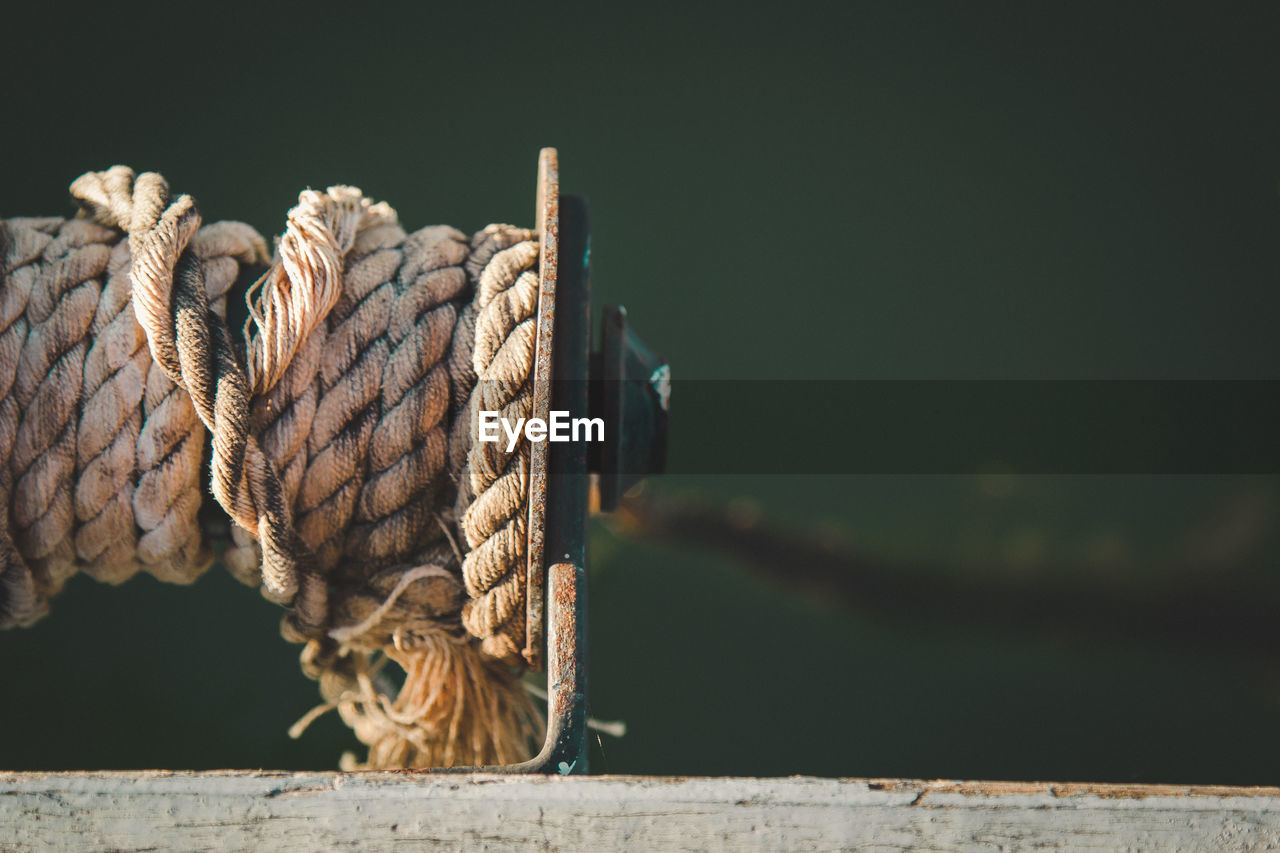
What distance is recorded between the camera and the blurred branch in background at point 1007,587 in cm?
183

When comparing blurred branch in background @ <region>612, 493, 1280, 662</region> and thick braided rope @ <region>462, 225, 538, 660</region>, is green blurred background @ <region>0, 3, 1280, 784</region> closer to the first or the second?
blurred branch in background @ <region>612, 493, 1280, 662</region>

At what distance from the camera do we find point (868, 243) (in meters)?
1.90

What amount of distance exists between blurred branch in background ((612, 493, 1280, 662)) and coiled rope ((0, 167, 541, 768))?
1.09 m

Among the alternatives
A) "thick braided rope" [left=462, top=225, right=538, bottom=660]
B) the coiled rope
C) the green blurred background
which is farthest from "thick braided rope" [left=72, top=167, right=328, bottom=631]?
the green blurred background

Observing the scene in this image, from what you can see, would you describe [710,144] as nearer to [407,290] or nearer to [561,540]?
[407,290]

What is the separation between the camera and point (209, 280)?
0.75 meters

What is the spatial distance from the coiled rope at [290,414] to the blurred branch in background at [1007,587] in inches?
43.1

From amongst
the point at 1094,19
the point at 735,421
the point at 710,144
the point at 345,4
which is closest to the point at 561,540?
the point at 735,421

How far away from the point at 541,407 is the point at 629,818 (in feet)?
0.96

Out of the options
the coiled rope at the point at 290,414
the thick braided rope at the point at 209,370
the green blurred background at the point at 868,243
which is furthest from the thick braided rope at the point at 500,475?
the green blurred background at the point at 868,243

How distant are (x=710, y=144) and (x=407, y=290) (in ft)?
4.21

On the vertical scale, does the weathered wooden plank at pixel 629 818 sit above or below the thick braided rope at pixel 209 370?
below

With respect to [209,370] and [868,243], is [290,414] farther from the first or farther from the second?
[868,243]

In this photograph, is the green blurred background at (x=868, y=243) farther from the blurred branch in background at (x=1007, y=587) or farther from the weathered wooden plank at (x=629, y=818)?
the weathered wooden plank at (x=629, y=818)
